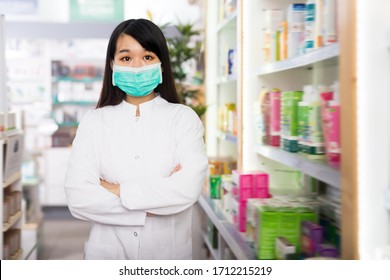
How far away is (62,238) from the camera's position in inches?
164

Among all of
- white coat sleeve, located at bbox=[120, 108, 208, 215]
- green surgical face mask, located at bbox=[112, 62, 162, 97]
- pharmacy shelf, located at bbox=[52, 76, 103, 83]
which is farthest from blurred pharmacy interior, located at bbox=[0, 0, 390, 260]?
pharmacy shelf, located at bbox=[52, 76, 103, 83]

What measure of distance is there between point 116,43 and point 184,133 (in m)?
0.37

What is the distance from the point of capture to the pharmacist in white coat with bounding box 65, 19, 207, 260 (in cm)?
165

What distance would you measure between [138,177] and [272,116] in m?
0.63

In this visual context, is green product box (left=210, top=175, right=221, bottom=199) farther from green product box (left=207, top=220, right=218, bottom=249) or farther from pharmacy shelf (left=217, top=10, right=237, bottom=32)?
pharmacy shelf (left=217, top=10, right=237, bottom=32)

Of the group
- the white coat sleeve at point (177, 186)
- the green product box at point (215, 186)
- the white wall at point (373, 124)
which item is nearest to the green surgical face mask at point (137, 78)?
the white coat sleeve at point (177, 186)

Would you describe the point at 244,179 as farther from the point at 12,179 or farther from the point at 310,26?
the point at 12,179

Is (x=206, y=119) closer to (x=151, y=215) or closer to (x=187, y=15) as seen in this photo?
(x=187, y=15)

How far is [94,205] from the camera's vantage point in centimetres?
164

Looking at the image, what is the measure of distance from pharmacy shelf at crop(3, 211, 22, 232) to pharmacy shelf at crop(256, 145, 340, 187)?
138 cm

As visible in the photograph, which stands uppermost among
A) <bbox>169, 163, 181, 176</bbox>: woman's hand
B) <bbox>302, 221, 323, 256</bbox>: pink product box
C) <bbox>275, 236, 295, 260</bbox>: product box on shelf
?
<bbox>169, 163, 181, 176</bbox>: woman's hand
